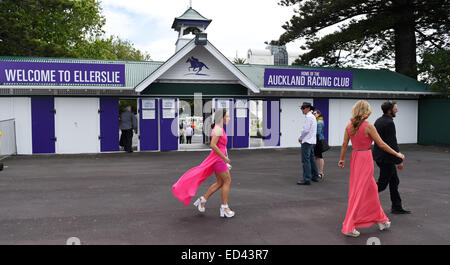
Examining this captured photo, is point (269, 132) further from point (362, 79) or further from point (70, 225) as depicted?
point (70, 225)

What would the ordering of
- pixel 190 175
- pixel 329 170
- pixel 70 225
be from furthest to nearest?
pixel 329 170
pixel 190 175
pixel 70 225

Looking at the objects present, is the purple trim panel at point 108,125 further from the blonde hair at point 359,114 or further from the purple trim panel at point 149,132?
the blonde hair at point 359,114

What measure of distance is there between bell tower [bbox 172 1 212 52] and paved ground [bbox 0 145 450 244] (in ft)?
35.9

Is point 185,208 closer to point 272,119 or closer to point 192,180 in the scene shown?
point 192,180

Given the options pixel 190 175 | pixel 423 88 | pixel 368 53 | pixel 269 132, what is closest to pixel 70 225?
pixel 190 175

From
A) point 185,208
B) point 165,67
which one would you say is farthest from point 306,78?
point 185,208

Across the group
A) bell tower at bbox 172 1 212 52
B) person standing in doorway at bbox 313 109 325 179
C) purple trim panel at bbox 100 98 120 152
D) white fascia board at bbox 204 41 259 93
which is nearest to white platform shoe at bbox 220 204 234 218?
person standing in doorway at bbox 313 109 325 179

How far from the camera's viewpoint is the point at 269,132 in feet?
54.2

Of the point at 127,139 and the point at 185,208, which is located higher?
the point at 127,139

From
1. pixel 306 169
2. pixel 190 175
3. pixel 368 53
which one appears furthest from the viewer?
pixel 368 53

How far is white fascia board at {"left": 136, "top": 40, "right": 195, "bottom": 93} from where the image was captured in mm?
13953

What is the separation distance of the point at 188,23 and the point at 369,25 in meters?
10.6

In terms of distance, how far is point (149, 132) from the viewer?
14969mm

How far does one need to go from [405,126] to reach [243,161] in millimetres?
10929
